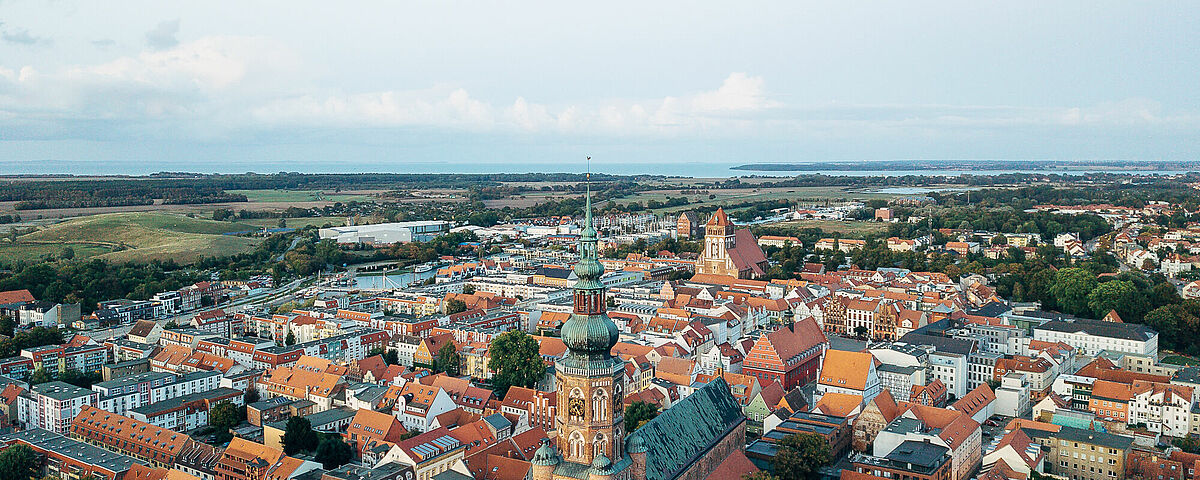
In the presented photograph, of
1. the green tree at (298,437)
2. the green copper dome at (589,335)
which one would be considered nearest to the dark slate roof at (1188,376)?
the green copper dome at (589,335)

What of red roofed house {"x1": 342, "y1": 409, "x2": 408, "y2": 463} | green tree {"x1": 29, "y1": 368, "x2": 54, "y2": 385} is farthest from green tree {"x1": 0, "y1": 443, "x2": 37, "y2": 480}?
green tree {"x1": 29, "y1": 368, "x2": 54, "y2": 385}

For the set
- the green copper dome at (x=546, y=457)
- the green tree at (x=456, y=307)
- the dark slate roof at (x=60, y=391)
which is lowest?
the dark slate roof at (x=60, y=391)

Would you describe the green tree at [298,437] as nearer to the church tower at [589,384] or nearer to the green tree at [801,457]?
the church tower at [589,384]

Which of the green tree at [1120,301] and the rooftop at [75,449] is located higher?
the green tree at [1120,301]

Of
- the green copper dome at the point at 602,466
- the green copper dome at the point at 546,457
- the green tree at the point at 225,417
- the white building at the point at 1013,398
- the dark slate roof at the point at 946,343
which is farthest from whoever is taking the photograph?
the dark slate roof at the point at 946,343

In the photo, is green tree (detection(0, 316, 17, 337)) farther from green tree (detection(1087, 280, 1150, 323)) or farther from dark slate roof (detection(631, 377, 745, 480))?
green tree (detection(1087, 280, 1150, 323))

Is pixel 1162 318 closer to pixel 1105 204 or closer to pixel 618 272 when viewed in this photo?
pixel 618 272

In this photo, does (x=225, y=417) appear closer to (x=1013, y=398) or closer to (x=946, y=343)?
(x=946, y=343)
